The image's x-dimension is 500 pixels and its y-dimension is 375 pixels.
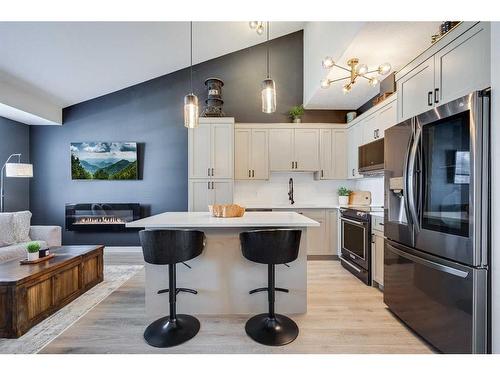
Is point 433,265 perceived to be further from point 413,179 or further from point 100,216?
point 100,216

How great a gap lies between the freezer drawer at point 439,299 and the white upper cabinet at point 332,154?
7.71 feet

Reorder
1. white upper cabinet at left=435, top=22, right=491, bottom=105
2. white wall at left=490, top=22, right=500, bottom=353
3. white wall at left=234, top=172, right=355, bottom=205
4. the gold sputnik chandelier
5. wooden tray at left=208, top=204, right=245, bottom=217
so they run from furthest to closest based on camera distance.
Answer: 1. white wall at left=234, top=172, right=355, bottom=205
2. the gold sputnik chandelier
3. wooden tray at left=208, top=204, right=245, bottom=217
4. white upper cabinet at left=435, top=22, right=491, bottom=105
5. white wall at left=490, top=22, right=500, bottom=353

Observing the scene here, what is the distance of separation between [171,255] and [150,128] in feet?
11.9

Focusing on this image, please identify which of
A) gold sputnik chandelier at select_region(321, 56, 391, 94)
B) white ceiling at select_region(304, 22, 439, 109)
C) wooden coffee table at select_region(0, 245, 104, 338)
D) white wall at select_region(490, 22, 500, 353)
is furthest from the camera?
gold sputnik chandelier at select_region(321, 56, 391, 94)

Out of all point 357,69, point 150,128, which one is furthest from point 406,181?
point 150,128

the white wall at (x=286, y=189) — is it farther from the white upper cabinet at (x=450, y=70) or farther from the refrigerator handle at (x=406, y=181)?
the refrigerator handle at (x=406, y=181)

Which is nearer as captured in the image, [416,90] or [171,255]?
[171,255]

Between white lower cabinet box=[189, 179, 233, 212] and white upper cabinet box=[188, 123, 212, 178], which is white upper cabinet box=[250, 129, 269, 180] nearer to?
white lower cabinet box=[189, 179, 233, 212]

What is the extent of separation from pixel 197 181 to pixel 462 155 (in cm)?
353

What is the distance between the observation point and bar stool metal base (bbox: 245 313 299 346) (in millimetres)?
1945

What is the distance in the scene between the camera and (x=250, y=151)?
4.52m

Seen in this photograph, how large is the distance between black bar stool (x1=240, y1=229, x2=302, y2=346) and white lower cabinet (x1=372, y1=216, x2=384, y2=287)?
1433 millimetres

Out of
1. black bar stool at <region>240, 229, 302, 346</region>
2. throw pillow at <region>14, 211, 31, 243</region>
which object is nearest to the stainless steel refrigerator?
black bar stool at <region>240, 229, 302, 346</region>

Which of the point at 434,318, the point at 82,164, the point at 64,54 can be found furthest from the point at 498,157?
the point at 82,164
